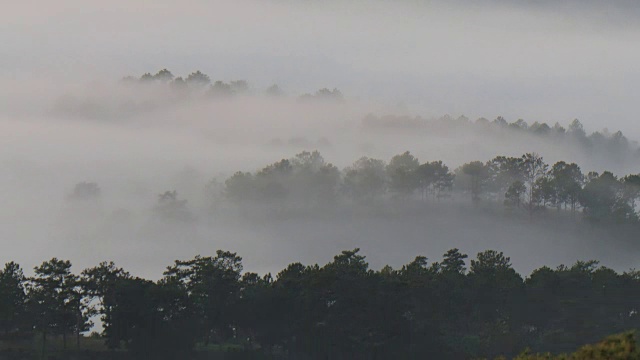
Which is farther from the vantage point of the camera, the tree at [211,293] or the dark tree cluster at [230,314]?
the tree at [211,293]

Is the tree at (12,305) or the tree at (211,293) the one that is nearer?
the tree at (12,305)

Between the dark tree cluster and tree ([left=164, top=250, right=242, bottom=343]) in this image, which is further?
tree ([left=164, top=250, right=242, bottom=343])

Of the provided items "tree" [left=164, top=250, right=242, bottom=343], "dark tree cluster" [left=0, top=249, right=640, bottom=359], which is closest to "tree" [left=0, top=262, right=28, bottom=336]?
"dark tree cluster" [left=0, top=249, right=640, bottom=359]

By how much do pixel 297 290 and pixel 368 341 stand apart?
13.5 m

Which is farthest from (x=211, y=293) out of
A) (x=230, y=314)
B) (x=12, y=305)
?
(x=12, y=305)

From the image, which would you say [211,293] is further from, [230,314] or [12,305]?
[12,305]

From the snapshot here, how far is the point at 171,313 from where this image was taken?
187250 millimetres

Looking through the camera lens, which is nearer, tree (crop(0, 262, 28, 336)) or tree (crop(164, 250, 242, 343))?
tree (crop(0, 262, 28, 336))

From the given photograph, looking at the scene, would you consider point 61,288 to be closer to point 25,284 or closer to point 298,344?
point 25,284

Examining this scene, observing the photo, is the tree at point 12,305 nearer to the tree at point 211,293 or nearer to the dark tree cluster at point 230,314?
the dark tree cluster at point 230,314

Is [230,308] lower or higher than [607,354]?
higher

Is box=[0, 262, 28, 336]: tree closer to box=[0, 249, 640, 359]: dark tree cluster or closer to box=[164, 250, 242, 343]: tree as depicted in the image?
box=[0, 249, 640, 359]: dark tree cluster

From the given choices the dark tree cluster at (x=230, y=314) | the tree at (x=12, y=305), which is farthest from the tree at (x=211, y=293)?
the tree at (x=12, y=305)

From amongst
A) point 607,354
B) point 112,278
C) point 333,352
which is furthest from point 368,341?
point 607,354
